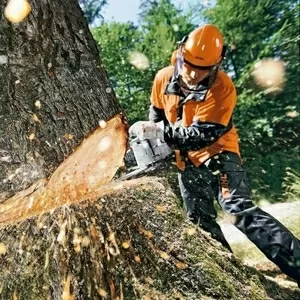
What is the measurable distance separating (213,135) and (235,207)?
0.48 metres

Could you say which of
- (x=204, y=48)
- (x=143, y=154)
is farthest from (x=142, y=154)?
(x=204, y=48)

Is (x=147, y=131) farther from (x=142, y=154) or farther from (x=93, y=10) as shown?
(x=93, y=10)

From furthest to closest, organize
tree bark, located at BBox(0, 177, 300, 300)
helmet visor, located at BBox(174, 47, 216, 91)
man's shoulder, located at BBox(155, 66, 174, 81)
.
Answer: man's shoulder, located at BBox(155, 66, 174, 81) → helmet visor, located at BBox(174, 47, 216, 91) → tree bark, located at BBox(0, 177, 300, 300)

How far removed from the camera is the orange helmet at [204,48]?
2.77 meters

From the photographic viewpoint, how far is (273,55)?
39.1 feet

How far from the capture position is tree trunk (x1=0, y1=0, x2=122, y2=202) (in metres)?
1.93

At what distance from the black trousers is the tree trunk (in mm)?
1090

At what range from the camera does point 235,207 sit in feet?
8.86

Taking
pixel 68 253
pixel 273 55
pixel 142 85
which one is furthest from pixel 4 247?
pixel 273 55

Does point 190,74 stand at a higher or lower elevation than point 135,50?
lower

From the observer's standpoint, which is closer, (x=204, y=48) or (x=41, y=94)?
→ (x=41, y=94)

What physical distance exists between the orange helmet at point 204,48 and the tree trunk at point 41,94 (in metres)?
0.94

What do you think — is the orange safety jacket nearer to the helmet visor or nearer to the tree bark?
the helmet visor

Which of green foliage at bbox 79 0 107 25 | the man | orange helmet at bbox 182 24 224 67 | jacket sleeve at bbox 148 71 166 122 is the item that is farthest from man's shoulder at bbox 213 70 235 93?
green foliage at bbox 79 0 107 25
